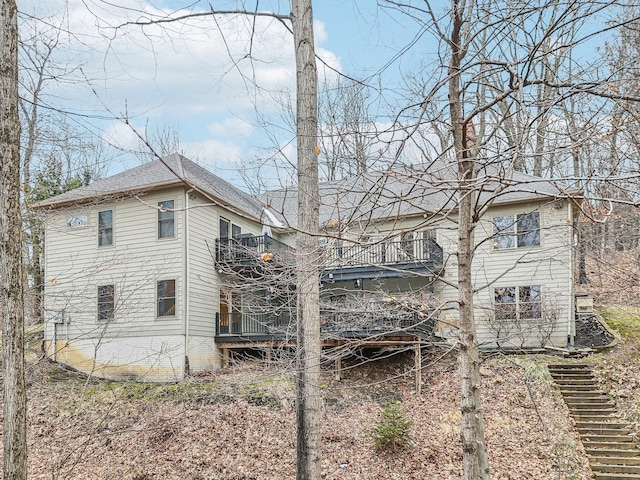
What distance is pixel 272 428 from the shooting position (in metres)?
10.7

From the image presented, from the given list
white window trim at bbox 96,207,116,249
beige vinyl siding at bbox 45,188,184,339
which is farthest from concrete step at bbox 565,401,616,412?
white window trim at bbox 96,207,116,249

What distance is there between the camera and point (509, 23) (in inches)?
147

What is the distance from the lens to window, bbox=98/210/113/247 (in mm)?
15516

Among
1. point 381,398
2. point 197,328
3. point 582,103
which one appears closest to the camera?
point 582,103

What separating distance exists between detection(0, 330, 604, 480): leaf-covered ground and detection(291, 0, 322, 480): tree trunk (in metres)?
1.39

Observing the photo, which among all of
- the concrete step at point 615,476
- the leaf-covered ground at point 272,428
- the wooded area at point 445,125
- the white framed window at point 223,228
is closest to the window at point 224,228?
the white framed window at point 223,228

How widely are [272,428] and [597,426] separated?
6.18m

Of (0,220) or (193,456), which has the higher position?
(0,220)

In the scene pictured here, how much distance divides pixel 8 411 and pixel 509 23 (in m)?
5.13

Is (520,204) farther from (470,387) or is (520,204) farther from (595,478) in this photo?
(470,387)

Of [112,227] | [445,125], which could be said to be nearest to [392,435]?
[445,125]

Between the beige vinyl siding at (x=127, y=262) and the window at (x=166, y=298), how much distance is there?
155 millimetres

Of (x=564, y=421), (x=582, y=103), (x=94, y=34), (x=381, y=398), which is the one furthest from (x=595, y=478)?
(x=94, y=34)

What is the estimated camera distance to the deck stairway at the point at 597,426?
861cm
